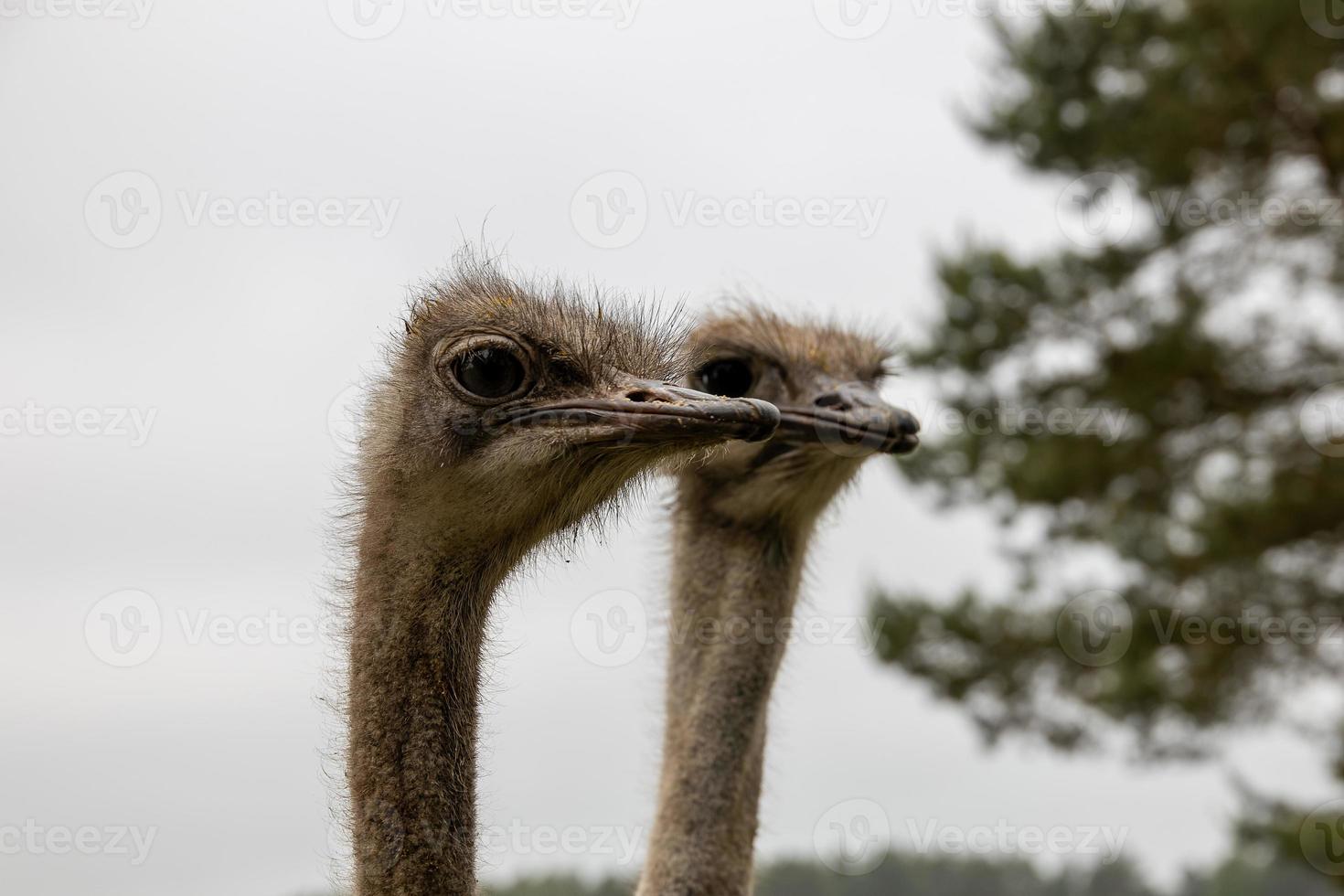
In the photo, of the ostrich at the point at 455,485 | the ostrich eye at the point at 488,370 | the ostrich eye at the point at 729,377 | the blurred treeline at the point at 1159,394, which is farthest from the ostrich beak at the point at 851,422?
the blurred treeline at the point at 1159,394

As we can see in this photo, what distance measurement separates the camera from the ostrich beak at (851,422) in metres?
3.90

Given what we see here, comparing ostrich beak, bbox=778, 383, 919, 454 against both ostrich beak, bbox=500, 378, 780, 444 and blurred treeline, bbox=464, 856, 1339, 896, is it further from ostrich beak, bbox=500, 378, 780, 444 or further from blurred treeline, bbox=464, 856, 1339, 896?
blurred treeline, bbox=464, 856, 1339, 896

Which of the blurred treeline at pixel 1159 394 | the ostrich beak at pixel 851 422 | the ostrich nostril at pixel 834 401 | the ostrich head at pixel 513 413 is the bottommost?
the ostrich head at pixel 513 413

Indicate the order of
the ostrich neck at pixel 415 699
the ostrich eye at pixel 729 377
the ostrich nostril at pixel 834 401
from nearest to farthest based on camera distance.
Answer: the ostrich neck at pixel 415 699, the ostrich nostril at pixel 834 401, the ostrich eye at pixel 729 377

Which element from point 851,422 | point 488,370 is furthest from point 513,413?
point 851,422

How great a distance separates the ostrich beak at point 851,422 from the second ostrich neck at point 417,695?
51.9 inches

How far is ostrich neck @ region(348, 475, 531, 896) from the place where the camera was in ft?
8.61

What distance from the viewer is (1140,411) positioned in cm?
1407

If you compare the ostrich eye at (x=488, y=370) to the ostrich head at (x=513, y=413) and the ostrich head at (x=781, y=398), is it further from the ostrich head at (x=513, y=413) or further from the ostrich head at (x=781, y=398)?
the ostrich head at (x=781, y=398)

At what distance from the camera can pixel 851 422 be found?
156 inches

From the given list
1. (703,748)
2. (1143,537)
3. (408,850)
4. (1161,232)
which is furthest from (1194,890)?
(408,850)

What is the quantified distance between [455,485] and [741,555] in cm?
165

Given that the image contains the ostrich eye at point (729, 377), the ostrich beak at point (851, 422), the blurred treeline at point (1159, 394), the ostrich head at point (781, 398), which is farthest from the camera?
the blurred treeline at point (1159, 394)

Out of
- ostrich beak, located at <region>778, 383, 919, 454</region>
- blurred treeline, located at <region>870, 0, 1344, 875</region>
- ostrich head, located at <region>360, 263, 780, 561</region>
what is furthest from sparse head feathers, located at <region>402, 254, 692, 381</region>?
blurred treeline, located at <region>870, 0, 1344, 875</region>
